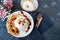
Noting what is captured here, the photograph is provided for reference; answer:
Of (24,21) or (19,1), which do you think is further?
(19,1)

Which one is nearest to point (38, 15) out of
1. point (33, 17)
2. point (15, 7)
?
point (33, 17)

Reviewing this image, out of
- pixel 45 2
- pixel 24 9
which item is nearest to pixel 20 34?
pixel 24 9

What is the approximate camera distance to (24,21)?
3.98 ft

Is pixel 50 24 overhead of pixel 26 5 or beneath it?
beneath

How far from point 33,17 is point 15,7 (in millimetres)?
156

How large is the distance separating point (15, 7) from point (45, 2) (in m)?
0.23

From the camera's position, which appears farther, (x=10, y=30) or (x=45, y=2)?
(x=45, y=2)

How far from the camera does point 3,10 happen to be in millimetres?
1276

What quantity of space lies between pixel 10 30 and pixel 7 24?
5 centimetres

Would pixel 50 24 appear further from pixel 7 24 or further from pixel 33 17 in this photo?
pixel 7 24

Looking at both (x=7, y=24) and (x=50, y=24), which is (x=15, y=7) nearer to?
(x=7, y=24)

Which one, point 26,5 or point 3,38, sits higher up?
point 26,5

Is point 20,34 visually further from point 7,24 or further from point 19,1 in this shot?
point 19,1

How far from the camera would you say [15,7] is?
4.29 feet
